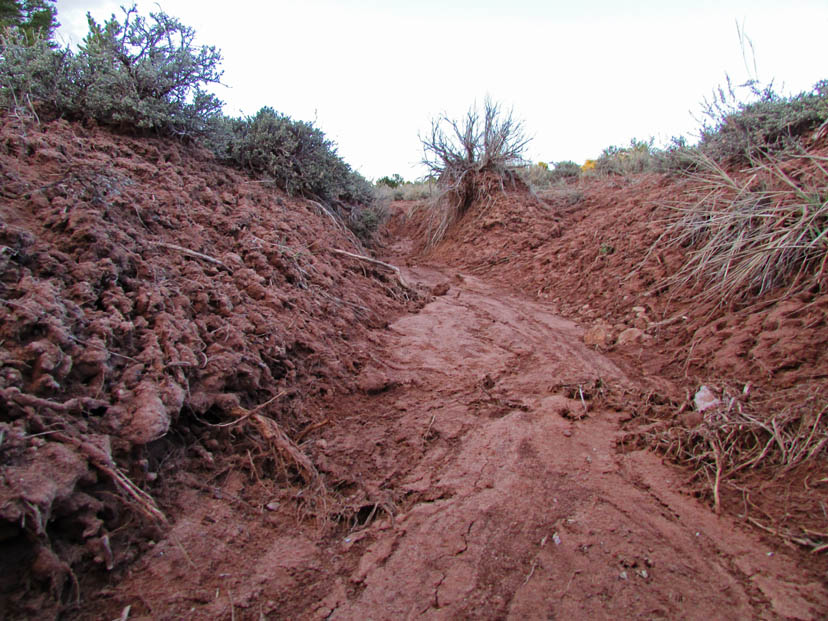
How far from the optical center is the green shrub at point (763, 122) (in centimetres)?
456

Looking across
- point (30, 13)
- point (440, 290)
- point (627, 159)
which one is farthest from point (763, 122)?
point (30, 13)

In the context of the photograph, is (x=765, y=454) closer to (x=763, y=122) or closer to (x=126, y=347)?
(x=126, y=347)

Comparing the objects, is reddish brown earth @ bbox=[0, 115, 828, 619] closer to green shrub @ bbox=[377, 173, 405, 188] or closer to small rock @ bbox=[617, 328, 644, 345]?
small rock @ bbox=[617, 328, 644, 345]

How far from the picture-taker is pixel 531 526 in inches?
69.6

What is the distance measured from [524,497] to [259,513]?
112 centimetres

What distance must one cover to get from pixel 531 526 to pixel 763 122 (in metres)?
5.43

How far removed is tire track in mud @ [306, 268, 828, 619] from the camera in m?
1.44

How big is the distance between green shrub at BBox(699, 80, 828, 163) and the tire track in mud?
11.7 ft

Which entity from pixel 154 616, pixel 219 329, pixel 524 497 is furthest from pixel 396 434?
pixel 154 616

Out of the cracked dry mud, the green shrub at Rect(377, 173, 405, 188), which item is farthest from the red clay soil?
the green shrub at Rect(377, 173, 405, 188)

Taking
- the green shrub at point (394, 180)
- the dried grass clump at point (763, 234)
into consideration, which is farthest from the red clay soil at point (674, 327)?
the green shrub at point (394, 180)

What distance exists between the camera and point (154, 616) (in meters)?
1.35

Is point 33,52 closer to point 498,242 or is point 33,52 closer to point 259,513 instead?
point 259,513

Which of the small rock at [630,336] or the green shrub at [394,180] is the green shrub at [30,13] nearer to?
the green shrub at [394,180]
